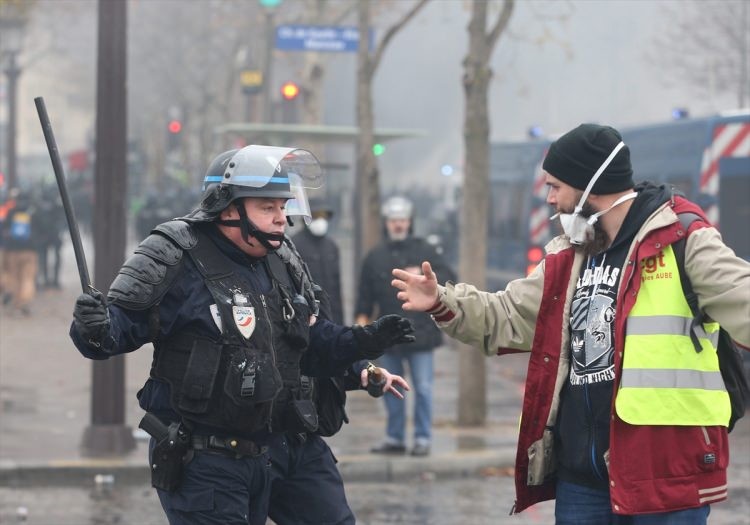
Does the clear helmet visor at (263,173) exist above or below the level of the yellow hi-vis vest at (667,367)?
above

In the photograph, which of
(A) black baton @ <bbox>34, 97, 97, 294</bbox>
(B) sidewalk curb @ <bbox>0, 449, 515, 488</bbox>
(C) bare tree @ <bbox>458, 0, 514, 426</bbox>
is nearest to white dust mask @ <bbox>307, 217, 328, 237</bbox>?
(C) bare tree @ <bbox>458, 0, 514, 426</bbox>

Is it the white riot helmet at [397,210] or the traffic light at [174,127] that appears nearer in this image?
the white riot helmet at [397,210]

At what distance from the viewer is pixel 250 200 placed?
4.68 m

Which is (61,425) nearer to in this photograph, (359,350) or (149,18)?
(359,350)

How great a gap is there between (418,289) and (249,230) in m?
0.59

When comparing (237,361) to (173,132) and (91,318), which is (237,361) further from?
(173,132)

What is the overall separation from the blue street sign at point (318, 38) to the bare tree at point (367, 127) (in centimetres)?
47

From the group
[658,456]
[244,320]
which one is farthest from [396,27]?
[658,456]

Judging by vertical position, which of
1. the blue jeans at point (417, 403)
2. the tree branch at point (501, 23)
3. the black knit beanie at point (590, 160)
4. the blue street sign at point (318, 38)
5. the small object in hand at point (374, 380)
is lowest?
the blue jeans at point (417, 403)

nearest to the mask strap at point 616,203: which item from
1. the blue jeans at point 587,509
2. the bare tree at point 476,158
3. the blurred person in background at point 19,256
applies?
the blue jeans at point 587,509

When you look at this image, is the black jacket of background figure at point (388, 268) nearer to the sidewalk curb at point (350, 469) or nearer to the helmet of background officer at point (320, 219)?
the helmet of background officer at point (320, 219)

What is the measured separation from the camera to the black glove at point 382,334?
4.62m

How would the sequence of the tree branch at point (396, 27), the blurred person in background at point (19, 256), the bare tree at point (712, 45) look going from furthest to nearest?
the bare tree at point (712, 45) < the blurred person in background at point (19, 256) < the tree branch at point (396, 27)

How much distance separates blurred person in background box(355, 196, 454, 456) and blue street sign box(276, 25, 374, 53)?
851cm
